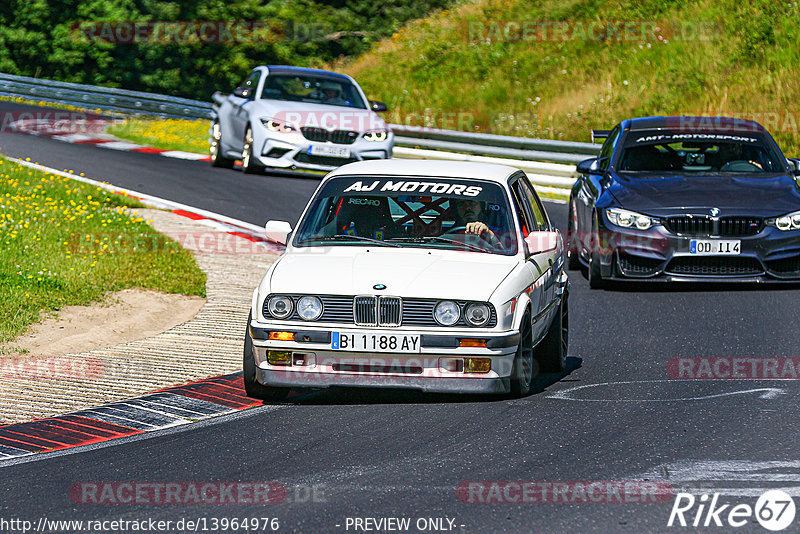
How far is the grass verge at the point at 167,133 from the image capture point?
26.3 metres

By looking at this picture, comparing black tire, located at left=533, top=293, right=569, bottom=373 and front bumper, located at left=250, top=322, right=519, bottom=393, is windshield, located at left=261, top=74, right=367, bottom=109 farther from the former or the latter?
front bumper, located at left=250, top=322, right=519, bottom=393

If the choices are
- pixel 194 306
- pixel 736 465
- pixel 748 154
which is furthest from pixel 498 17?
pixel 736 465

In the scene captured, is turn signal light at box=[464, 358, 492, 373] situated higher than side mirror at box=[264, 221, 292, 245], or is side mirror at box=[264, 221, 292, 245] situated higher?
side mirror at box=[264, 221, 292, 245]

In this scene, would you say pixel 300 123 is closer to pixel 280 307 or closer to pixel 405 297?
pixel 280 307

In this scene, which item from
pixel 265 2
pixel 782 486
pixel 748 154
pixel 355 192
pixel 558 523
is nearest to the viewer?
pixel 558 523

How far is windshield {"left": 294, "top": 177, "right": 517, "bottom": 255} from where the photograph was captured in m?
8.66

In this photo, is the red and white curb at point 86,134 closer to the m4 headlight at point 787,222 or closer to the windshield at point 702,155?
the windshield at point 702,155

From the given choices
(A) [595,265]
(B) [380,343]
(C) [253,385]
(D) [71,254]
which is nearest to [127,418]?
(C) [253,385]

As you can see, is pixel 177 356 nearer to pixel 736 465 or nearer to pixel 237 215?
pixel 736 465

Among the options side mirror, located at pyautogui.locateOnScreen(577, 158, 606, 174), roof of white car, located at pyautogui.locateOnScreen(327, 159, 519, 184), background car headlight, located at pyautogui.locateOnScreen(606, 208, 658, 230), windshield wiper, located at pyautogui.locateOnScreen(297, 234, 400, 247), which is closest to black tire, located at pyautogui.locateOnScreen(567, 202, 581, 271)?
side mirror, located at pyautogui.locateOnScreen(577, 158, 606, 174)

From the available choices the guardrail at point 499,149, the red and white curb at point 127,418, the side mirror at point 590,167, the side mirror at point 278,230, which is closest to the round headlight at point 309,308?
the red and white curb at point 127,418

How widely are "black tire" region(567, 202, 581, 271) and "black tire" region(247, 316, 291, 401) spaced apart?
6089 millimetres

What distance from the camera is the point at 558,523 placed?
220 inches

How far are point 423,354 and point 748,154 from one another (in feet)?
22.3
